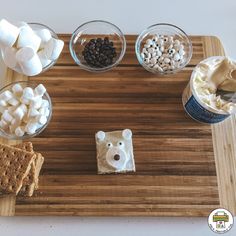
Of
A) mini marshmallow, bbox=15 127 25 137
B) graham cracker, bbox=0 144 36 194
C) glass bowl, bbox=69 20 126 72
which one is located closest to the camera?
graham cracker, bbox=0 144 36 194

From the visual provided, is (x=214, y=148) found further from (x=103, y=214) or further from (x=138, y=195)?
(x=103, y=214)

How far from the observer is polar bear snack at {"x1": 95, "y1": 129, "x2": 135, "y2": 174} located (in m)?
1.03

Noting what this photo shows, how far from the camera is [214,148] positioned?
3.61ft

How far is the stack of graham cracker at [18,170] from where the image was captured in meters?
0.96

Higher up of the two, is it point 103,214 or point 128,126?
point 128,126

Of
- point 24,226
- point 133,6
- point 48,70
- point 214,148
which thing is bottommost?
point 24,226

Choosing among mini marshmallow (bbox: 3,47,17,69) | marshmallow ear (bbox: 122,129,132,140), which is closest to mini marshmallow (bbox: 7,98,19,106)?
mini marshmallow (bbox: 3,47,17,69)

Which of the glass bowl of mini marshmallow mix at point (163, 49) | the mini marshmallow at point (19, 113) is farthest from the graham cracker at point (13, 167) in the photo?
the glass bowl of mini marshmallow mix at point (163, 49)

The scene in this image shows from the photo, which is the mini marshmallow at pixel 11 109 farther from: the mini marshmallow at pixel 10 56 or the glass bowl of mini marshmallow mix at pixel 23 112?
the mini marshmallow at pixel 10 56

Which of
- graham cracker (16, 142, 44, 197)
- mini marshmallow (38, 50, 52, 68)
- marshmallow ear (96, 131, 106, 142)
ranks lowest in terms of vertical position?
graham cracker (16, 142, 44, 197)

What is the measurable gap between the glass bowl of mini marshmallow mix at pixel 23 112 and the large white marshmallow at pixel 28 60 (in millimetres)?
58

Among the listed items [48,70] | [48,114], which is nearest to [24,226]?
[48,114]

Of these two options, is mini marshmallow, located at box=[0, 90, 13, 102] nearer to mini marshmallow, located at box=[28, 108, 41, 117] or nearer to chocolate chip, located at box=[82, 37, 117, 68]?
mini marshmallow, located at box=[28, 108, 41, 117]

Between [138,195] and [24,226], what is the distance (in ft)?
1.15
